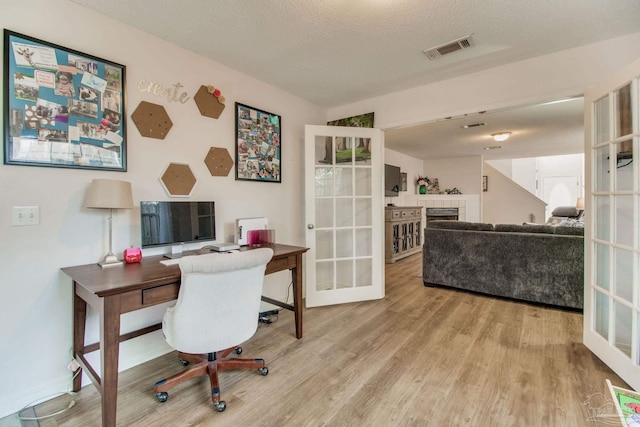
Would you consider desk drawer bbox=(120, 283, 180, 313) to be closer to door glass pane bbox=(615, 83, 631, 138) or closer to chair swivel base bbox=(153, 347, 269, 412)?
chair swivel base bbox=(153, 347, 269, 412)

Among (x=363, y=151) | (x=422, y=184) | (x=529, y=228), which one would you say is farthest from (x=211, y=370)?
(x=422, y=184)

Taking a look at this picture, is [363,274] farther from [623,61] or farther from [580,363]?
[623,61]

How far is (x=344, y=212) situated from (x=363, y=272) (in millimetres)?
726

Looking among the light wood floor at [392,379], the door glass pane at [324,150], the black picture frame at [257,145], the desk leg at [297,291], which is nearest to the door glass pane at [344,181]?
the door glass pane at [324,150]

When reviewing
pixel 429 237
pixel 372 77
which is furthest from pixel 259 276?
pixel 429 237

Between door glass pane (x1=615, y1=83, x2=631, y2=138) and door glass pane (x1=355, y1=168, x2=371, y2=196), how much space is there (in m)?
1.97

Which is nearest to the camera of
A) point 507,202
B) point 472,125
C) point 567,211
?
point 472,125

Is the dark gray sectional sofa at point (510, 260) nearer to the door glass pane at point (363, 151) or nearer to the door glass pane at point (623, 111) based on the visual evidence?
the door glass pane at point (363, 151)

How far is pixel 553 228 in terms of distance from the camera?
3.18 m

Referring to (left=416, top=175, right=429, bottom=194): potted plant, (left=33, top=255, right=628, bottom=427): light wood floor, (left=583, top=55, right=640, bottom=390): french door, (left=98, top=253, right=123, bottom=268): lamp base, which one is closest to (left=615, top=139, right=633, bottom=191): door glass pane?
(left=583, top=55, right=640, bottom=390): french door

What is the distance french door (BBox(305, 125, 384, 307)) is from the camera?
3.10m

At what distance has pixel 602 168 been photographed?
2.04m

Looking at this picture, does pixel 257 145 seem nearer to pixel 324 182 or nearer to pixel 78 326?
pixel 324 182

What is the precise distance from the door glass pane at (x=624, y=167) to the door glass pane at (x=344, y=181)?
2084mm
